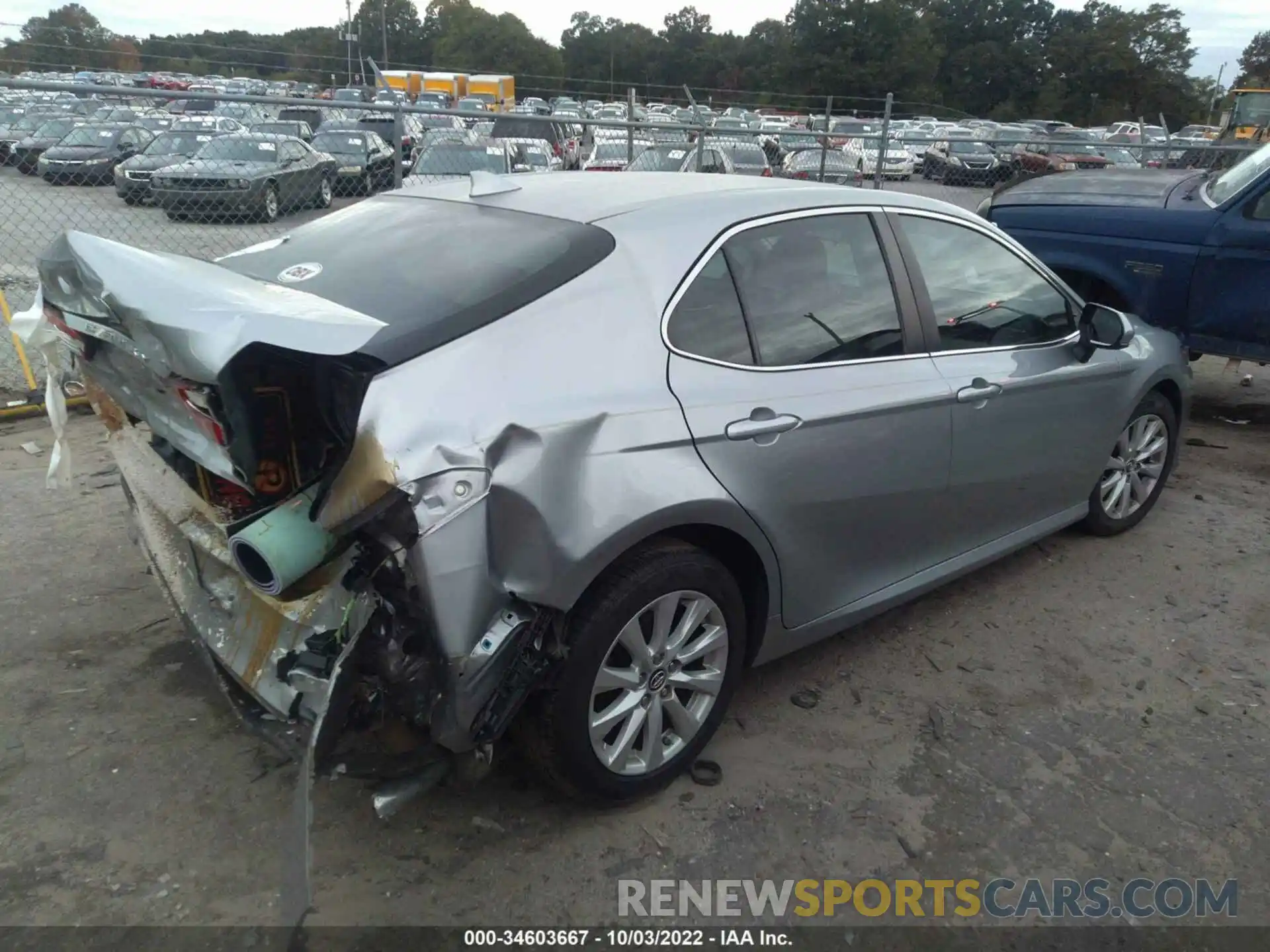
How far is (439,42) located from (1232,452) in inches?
2089

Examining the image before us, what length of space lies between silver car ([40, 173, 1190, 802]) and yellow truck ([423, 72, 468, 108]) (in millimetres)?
38755

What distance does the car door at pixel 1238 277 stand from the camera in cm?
601

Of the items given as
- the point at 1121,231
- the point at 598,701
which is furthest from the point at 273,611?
the point at 1121,231

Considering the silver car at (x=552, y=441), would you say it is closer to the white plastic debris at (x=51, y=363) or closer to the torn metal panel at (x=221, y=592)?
the torn metal panel at (x=221, y=592)

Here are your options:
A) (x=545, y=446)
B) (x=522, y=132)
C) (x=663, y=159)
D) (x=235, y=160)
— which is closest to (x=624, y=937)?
(x=545, y=446)

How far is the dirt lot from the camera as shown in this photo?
250 cm

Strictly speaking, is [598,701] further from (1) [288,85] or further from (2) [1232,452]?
(1) [288,85]

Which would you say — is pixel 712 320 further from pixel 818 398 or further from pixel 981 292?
pixel 981 292

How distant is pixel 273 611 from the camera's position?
2.50 m

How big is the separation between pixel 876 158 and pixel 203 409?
41.4ft

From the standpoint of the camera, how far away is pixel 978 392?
343cm

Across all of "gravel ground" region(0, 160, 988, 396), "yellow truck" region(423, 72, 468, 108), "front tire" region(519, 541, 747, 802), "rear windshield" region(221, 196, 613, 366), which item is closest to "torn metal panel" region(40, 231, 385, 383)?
"rear windshield" region(221, 196, 613, 366)

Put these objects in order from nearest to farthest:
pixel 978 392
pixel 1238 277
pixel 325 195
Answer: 1. pixel 978 392
2. pixel 1238 277
3. pixel 325 195

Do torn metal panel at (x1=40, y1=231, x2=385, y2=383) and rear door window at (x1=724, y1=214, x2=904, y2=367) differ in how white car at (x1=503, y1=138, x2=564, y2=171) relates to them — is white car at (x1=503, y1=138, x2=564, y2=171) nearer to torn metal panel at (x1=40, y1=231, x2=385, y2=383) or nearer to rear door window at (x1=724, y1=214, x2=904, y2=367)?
rear door window at (x1=724, y1=214, x2=904, y2=367)
